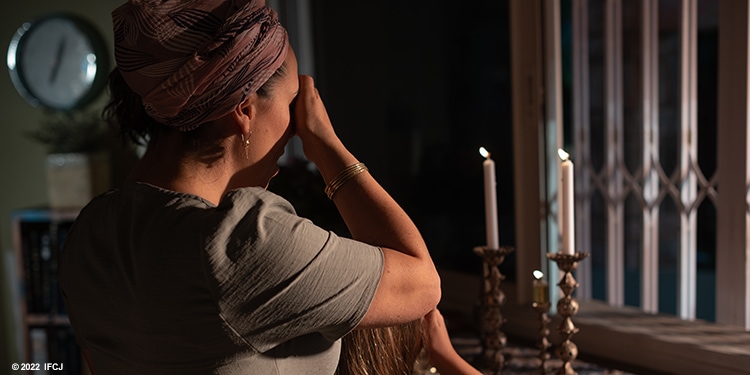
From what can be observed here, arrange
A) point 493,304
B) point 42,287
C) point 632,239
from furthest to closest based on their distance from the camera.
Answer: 1. point 632,239
2. point 42,287
3. point 493,304

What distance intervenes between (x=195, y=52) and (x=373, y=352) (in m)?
0.48

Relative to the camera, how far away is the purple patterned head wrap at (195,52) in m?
0.77

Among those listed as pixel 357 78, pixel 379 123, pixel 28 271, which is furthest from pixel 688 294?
pixel 28 271

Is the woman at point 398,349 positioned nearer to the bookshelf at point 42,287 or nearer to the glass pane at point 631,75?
the glass pane at point 631,75

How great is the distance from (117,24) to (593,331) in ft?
3.78

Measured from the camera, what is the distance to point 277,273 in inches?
28.2

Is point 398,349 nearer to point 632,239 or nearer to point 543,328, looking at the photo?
point 543,328

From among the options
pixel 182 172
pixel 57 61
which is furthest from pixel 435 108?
pixel 57 61

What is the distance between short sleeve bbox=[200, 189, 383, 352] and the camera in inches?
28.0

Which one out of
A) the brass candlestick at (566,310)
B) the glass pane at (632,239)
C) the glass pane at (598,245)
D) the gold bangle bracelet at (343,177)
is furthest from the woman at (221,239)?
the glass pane at (598,245)

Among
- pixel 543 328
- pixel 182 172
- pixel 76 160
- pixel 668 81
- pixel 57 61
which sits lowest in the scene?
pixel 543 328

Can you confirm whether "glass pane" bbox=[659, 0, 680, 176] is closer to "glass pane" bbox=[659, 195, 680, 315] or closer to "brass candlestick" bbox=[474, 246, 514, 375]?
"glass pane" bbox=[659, 195, 680, 315]

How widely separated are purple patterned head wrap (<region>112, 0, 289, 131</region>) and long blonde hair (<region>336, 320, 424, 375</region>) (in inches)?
15.0

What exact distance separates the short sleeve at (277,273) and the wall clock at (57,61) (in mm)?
2469
